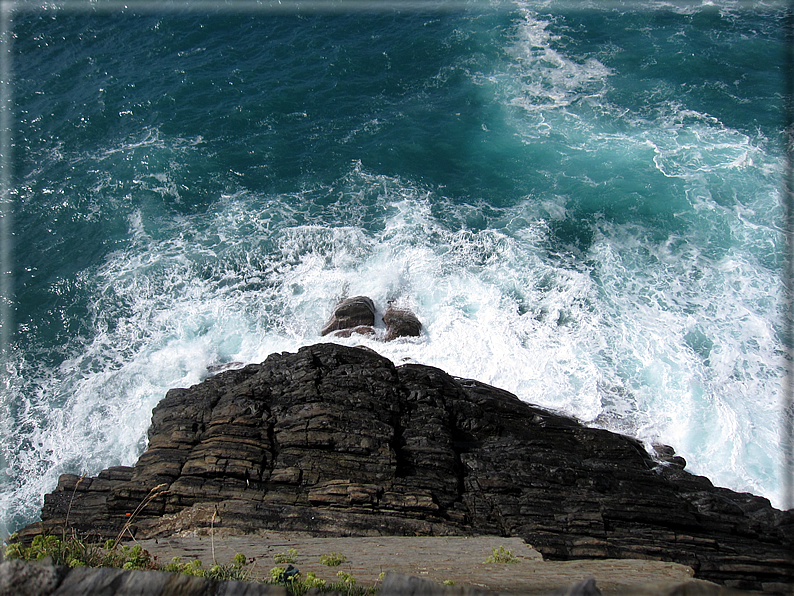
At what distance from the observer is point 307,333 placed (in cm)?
3048

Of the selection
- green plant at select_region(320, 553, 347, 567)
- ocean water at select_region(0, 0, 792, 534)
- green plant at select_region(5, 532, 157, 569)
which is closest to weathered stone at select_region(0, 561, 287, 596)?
green plant at select_region(5, 532, 157, 569)

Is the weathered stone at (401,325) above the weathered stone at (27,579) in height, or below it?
above

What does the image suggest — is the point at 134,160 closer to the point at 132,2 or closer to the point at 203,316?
the point at 203,316

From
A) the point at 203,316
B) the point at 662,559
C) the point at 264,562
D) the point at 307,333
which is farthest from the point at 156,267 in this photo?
the point at 662,559

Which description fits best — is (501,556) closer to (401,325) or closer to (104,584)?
(104,584)

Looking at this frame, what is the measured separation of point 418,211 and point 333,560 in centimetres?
2813

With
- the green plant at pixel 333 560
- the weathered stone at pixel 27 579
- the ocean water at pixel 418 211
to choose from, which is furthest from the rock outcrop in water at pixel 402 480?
the weathered stone at pixel 27 579

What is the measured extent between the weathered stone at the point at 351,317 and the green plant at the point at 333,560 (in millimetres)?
17419

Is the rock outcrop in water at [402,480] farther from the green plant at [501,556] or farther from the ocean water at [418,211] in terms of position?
the ocean water at [418,211]

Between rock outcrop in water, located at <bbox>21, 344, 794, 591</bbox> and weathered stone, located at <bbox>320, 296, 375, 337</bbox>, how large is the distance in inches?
278

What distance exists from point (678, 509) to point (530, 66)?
42978 millimetres

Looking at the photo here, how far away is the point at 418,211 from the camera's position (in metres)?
37.1

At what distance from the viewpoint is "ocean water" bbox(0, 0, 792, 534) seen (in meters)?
27.2

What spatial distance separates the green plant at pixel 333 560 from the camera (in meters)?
12.6
